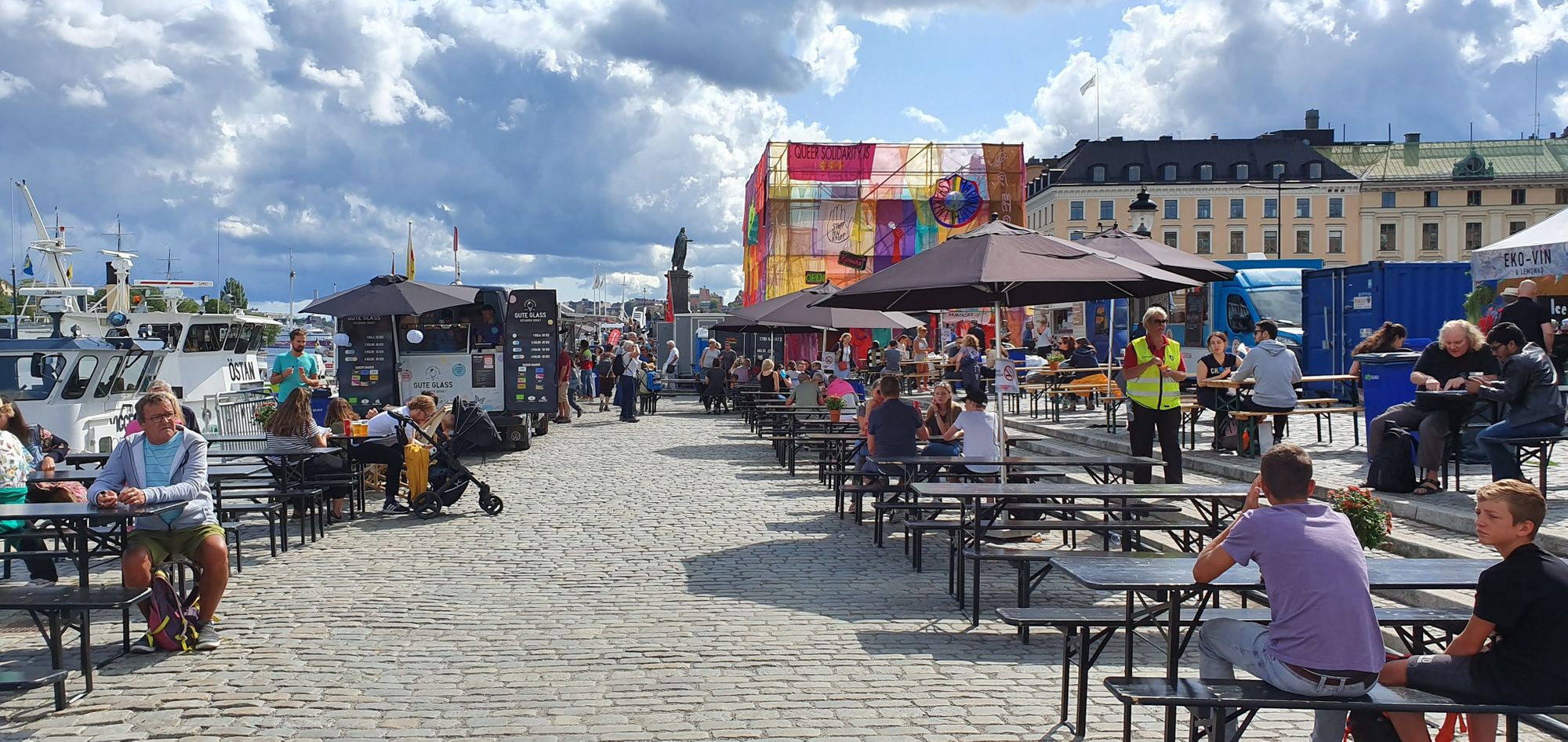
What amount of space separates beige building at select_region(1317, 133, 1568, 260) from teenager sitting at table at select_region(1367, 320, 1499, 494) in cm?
8433

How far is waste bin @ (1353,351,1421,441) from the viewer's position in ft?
38.7

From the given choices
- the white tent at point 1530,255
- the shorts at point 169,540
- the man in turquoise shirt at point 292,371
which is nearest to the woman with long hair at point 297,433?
the shorts at point 169,540

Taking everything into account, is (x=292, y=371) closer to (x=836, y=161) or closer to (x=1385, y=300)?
(x=1385, y=300)

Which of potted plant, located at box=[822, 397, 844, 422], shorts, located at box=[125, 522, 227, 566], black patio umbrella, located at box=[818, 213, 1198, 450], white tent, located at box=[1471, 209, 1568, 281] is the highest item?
white tent, located at box=[1471, 209, 1568, 281]

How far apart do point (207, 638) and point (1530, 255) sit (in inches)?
525

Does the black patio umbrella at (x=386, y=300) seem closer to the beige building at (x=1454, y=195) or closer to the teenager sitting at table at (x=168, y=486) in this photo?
the teenager sitting at table at (x=168, y=486)

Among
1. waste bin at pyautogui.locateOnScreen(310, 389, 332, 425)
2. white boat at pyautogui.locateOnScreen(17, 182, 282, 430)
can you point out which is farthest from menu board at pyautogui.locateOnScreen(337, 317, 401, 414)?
white boat at pyautogui.locateOnScreen(17, 182, 282, 430)

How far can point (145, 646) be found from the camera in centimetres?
659

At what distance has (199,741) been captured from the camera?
5.04 m

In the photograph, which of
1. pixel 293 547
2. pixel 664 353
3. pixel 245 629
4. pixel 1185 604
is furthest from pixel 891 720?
pixel 664 353

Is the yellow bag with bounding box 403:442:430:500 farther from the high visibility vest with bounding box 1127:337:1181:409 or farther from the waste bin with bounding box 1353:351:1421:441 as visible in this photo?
the waste bin with bounding box 1353:351:1421:441

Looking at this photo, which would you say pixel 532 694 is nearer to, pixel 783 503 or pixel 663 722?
pixel 663 722

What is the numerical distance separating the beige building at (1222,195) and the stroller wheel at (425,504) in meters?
80.3

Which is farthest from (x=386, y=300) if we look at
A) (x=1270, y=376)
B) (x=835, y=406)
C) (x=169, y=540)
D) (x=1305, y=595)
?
(x=1305, y=595)
